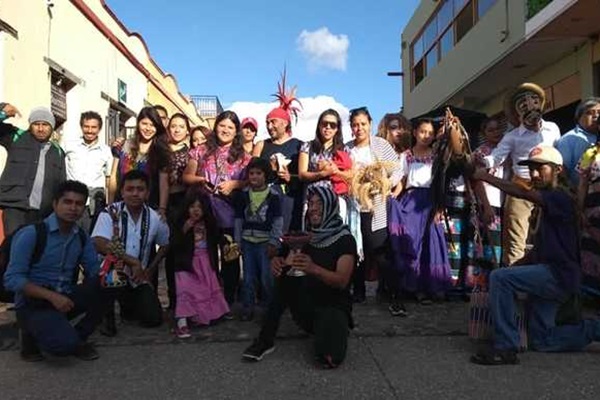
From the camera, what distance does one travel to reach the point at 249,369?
378cm

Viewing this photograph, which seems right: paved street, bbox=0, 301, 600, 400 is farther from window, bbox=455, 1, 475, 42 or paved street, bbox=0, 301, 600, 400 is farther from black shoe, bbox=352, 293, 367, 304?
window, bbox=455, 1, 475, 42

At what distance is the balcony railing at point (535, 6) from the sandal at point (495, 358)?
27.1ft

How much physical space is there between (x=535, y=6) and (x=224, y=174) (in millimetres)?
8092

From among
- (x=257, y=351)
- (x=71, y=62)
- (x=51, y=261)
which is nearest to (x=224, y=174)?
(x=51, y=261)

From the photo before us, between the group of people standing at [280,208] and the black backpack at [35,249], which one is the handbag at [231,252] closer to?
the group of people standing at [280,208]

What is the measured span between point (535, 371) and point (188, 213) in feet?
9.00

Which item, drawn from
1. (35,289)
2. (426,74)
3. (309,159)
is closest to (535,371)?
(309,159)

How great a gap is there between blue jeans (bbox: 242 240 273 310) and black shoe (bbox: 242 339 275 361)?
97cm

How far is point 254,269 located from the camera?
5020 millimetres

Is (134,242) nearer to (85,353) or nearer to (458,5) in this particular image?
(85,353)

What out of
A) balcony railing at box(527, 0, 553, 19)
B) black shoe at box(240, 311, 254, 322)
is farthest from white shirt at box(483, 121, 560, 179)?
balcony railing at box(527, 0, 553, 19)

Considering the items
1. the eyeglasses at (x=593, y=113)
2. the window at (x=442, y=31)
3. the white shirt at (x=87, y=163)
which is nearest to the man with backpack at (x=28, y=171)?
the white shirt at (x=87, y=163)

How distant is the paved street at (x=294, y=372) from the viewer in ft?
11.1

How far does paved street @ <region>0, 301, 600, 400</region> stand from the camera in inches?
133
